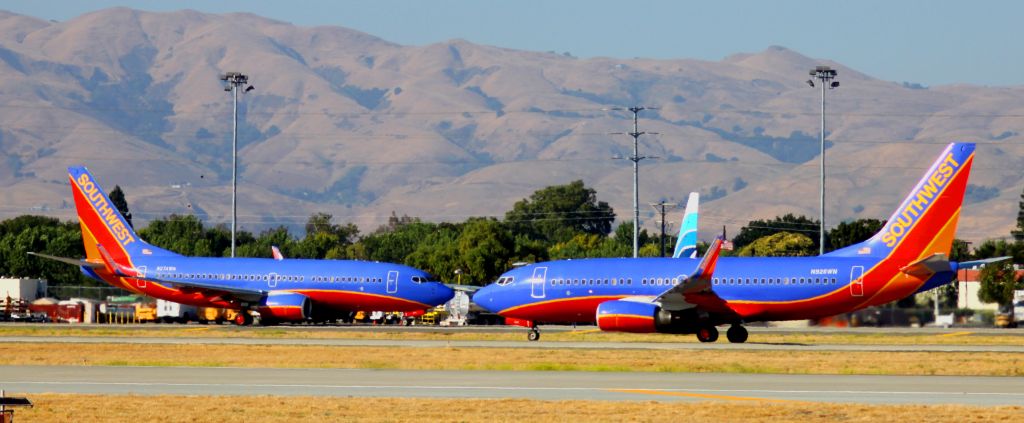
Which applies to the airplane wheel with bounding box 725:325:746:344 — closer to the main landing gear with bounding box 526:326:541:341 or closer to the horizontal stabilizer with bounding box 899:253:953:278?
the horizontal stabilizer with bounding box 899:253:953:278

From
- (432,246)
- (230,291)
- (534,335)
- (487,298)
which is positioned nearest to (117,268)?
(230,291)

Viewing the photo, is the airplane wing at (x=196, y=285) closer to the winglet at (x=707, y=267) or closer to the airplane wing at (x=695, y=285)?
the airplane wing at (x=695, y=285)

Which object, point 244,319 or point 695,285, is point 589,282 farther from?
point 244,319

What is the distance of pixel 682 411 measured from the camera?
29156mm

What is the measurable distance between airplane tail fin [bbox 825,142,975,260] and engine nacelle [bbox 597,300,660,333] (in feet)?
28.2

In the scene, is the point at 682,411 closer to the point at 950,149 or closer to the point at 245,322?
the point at 950,149

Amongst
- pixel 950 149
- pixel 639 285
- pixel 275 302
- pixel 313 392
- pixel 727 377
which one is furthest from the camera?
pixel 275 302

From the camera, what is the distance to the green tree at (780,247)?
14625 cm

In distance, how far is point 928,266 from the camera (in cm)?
5419

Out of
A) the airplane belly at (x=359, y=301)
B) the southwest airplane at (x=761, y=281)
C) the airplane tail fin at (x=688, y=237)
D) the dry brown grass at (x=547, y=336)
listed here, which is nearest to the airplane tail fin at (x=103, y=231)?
the airplane belly at (x=359, y=301)

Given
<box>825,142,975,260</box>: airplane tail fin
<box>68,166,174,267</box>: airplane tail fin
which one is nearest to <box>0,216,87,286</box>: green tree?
<box>68,166,174,267</box>: airplane tail fin

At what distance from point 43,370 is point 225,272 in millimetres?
36823

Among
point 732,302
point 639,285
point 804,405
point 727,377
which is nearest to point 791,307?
point 732,302

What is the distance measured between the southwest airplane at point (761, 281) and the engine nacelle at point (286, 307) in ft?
53.8
